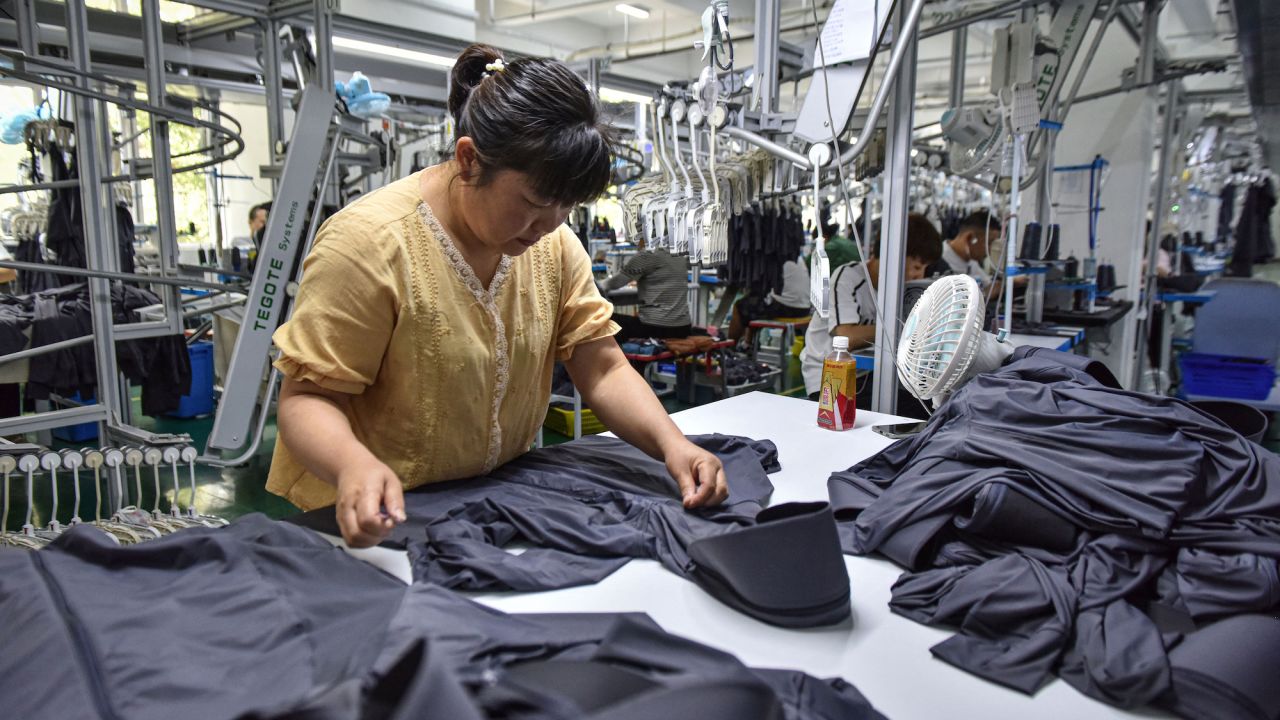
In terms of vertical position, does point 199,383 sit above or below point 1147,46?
below

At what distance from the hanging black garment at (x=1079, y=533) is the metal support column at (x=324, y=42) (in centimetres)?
298

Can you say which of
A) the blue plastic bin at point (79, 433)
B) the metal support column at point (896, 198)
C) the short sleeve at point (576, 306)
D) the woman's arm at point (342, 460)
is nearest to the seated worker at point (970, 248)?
the metal support column at point (896, 198)

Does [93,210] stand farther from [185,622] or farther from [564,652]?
[564,652]

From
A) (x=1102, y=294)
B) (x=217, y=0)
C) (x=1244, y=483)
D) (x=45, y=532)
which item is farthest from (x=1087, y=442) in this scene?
(x=1102, y=294)

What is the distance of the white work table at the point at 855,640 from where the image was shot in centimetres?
81

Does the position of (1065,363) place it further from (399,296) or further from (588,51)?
(588,51)

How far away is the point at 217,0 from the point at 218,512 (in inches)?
90.5

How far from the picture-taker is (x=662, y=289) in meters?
5.80

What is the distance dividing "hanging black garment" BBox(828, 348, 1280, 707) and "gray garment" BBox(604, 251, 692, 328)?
14.8 feet

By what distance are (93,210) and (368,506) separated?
2518 millimetres

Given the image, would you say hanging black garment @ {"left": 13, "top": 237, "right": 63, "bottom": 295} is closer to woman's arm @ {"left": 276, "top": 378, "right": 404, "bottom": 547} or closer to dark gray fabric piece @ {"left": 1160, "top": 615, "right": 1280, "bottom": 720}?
woman's arm @ {"left": 276, "top": 378, "right": 404, "bottom": 547}

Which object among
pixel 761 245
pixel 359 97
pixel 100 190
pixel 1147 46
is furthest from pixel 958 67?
pixel 100 190

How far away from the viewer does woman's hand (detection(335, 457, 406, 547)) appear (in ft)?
3.28

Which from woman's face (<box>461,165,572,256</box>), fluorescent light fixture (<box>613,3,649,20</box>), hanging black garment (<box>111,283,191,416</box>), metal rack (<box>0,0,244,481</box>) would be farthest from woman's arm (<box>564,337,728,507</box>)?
fluorescent light fixture (<box>613,3,649,20</box>)
